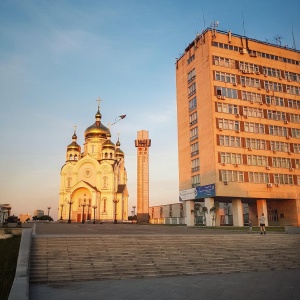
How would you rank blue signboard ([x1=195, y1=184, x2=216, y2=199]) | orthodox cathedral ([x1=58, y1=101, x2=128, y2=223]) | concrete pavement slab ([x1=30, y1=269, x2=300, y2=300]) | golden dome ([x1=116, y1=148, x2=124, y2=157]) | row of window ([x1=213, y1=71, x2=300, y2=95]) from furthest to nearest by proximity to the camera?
golden dome ([x1=116, y1=148, x2=124, y2=157]), orthodox cathedral ([x1=58, y1=101, x2=128, y2=223]), row of window ([x1=213, y1=71, x2=300, y2=95]), blue signboard ([x1=195, y1=184, x2=216, y2=199]), concrete pavement slab ([x1=30, y1=269, x2=300, y2=300])

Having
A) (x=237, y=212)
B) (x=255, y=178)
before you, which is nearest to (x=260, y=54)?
(x=255, y=178)

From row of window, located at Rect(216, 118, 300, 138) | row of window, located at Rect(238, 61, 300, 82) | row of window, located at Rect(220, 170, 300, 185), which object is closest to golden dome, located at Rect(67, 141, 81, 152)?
row of window, located at Rect(216, 118, 300, 138)

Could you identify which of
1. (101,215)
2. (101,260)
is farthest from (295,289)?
(101,215)

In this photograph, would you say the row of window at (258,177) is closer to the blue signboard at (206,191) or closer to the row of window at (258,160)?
the row of window at (258,160)

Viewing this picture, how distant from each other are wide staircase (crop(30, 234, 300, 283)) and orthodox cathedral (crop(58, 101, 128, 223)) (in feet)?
174

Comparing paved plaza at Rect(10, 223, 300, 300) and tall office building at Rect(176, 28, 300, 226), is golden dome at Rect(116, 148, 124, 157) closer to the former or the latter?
tall office building at Rect(176, 28, 300, 226)

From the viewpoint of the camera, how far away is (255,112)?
1751 inches

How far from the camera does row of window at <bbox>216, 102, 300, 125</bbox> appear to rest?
4259 centimetres

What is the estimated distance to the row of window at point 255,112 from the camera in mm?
42594

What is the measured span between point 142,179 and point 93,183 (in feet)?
39.1

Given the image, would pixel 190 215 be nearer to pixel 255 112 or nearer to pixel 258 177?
pixel 258 177

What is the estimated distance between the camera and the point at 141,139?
7769 cm

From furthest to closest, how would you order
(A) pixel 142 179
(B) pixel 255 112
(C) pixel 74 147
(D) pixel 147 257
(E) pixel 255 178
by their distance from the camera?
(C) pixel 74 147
(A) pixel 142 179
(B) pixel 255 112
(E) pixel 255 178
(D) pixel 147 257

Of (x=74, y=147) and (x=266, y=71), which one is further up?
(x=266, y=71)
